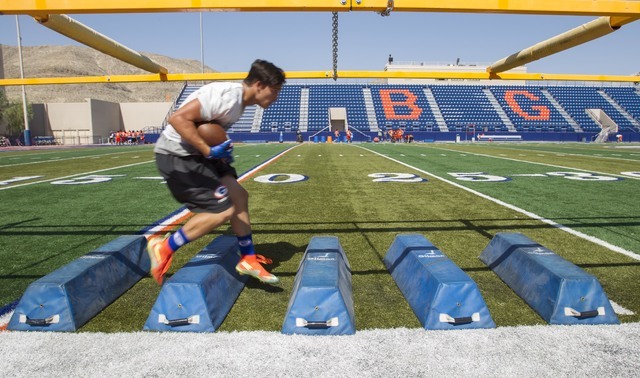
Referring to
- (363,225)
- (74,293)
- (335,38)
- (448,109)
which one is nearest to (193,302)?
(74,293)

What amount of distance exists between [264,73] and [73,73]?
136060mm

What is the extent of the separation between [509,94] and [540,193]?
4976 centimetres

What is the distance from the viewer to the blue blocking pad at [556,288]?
2613mm

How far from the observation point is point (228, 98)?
2.96 meters

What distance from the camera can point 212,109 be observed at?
2.93 meters

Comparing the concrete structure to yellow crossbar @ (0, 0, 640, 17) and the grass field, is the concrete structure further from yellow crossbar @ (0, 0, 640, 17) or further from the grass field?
yellow crossbar @ (0, 0, 640, 17)

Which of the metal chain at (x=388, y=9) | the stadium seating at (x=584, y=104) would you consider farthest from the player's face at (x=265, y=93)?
the stadium seating at (x=584, y=104)

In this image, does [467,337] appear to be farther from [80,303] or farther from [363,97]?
[363,97]

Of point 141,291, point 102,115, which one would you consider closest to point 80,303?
point 141,291

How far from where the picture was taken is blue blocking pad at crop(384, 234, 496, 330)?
2.57m

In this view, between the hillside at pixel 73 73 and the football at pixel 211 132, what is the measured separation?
81339 millimetres

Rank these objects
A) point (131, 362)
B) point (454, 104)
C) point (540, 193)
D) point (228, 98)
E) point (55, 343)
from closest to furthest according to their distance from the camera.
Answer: point (131, 362) → point (55, 343) → point (228, 98) → point (540, 193) → point (454, 104)

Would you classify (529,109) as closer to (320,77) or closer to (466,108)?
(466,108)

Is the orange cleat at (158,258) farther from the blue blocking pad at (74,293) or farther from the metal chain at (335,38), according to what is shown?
the metal chain at (335,38)
